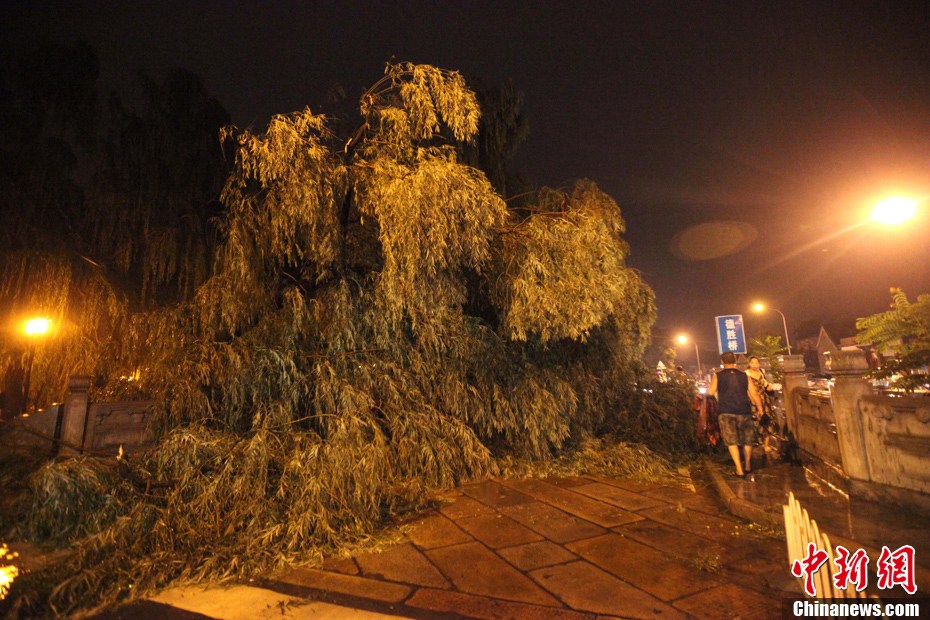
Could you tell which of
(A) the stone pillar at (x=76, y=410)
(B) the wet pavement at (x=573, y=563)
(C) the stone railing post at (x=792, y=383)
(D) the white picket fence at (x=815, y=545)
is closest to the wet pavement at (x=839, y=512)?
(B) the wet pavement at (x=573, y=563)

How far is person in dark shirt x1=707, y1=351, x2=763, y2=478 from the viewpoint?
22.8 feet

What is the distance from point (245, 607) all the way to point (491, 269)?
5.34 m

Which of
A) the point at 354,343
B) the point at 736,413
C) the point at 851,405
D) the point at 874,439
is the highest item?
the point at 354,343

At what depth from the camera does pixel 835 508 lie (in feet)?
17.7

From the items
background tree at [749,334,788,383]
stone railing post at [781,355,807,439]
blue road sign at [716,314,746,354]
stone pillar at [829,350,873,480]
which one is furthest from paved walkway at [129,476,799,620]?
background tree at [749,334,788,383]

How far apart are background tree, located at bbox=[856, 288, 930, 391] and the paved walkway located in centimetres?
370

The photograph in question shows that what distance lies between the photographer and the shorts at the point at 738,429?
6.97 m

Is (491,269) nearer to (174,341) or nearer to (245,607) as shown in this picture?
(174,341)

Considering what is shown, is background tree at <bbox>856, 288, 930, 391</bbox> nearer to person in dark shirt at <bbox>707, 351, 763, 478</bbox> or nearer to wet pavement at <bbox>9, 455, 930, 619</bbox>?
person in dark shirt at <bbox>707, 351, 763, 478</bbox>

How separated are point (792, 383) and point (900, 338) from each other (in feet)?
6.05

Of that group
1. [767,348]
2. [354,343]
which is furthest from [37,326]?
[767,348]

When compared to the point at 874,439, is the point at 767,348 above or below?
above

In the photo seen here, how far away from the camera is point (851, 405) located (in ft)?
19.9

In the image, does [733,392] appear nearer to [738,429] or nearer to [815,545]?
[738,429]
